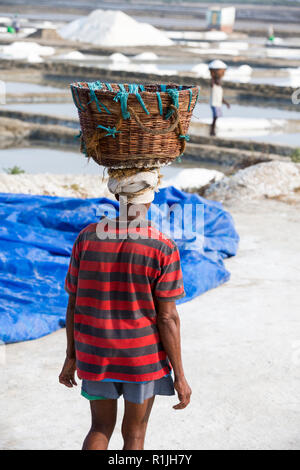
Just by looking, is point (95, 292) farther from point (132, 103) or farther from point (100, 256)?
point (132, 103)

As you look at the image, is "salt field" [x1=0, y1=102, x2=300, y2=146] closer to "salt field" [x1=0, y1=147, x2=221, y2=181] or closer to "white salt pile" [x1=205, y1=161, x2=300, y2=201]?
"salt field" [x1=0, y1=147, x2=221, y2=181]

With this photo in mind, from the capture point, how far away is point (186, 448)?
2.74 meters

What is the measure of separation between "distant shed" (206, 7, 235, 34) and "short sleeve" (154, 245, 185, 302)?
135 feet

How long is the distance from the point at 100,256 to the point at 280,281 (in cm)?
293

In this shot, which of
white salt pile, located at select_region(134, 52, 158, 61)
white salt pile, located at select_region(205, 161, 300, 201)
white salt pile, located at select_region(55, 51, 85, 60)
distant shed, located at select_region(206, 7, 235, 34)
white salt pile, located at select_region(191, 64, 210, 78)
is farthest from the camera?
distant shed, located at select_region(206, 7, 235, 34)

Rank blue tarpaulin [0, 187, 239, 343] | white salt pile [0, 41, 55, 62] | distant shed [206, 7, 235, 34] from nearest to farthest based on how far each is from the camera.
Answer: blue tarpaulin [0, 187, 239, 343] < white salt pile [0, 41, 55, 62] < distant shed [206, 7, 235, 34]

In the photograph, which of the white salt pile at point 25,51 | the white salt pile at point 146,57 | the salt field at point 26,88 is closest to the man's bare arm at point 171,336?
the salt field at point 26,88

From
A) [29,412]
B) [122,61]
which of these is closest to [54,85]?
[122,61]

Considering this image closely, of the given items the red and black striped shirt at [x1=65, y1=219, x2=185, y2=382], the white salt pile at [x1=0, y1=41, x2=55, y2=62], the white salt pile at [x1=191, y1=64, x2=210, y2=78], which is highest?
the red and black striped shirt at [x1=65, y1=219, x2=185, y2=382]

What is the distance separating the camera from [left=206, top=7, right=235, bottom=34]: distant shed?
135ft

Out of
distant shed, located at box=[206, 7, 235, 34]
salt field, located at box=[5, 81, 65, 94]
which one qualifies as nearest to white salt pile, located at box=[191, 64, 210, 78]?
salt field, located at box=[5, 81, 65, 94]

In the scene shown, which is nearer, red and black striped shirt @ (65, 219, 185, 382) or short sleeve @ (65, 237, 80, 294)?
red and black striped shirt @ (65, 219, 185, 382)

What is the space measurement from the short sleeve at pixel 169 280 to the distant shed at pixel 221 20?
135 ft

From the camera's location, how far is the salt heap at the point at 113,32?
3265 cm
